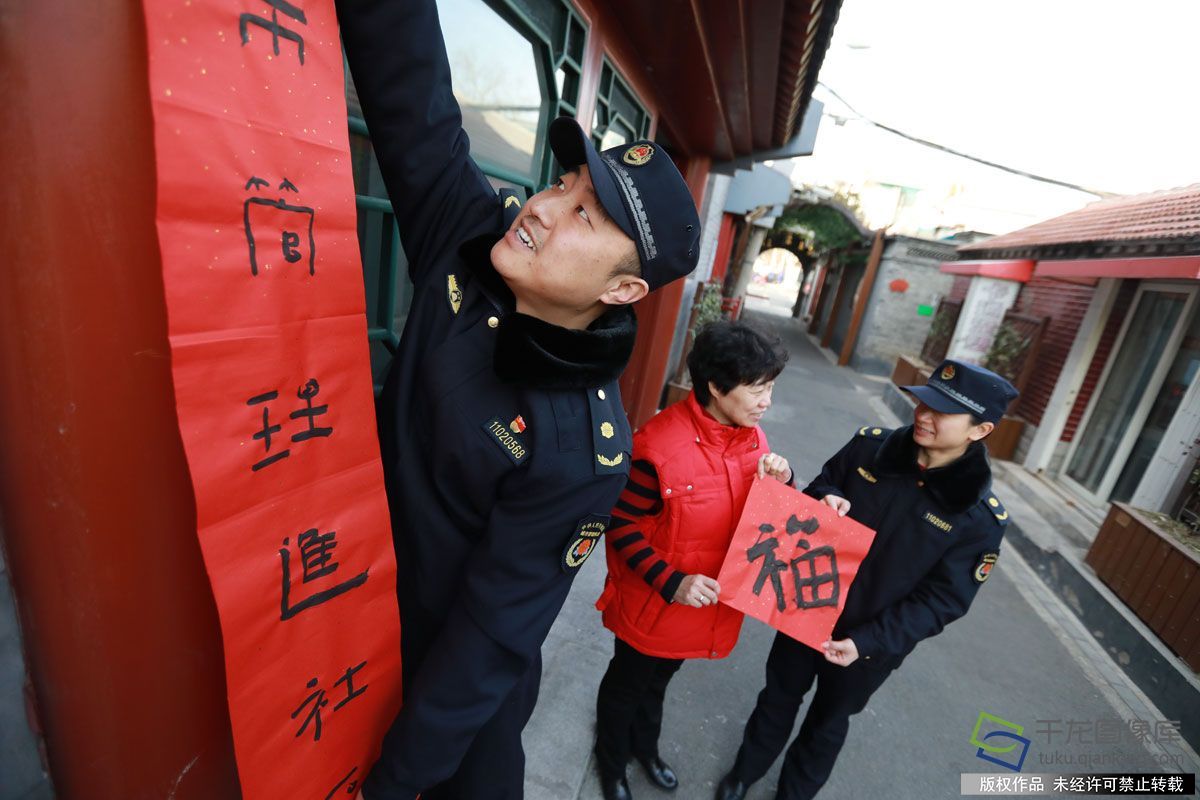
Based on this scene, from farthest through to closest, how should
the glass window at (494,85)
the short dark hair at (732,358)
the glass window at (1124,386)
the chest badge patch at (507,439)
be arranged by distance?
the glass window at (1124,386) < the short dark hair at (732,358) < the glass window at (494,85) < the chest badge patch at (507,439)

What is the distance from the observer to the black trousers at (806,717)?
2.17 metres

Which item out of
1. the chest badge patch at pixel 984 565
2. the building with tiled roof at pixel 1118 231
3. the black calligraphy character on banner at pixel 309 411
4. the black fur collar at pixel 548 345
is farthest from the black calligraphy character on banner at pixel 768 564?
the building with tiled roof at pixel 1118 231

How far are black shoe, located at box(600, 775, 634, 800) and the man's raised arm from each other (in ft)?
7.19

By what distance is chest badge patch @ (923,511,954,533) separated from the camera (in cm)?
193

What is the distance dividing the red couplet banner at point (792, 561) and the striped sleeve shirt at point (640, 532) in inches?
7.8

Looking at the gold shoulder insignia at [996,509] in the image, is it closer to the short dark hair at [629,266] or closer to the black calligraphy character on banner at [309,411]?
the short dark hair at [629,266]

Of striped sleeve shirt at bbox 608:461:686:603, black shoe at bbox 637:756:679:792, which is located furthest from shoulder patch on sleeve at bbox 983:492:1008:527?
black shoe at bbox 637:756:679:792

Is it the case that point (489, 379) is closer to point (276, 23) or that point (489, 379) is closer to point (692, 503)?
point (276, 23)

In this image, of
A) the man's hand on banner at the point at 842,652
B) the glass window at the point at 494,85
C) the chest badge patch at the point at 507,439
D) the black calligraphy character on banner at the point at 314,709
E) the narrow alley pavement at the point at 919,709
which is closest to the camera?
the black calligraphy character on banner at the point at 314,709

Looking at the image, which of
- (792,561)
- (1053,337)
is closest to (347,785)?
(792,561)

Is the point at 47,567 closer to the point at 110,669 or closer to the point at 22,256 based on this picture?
the point at 110,669

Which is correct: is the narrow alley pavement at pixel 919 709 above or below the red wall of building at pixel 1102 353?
below

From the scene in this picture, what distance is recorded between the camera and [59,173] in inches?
25.4

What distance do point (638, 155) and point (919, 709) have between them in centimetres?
367
